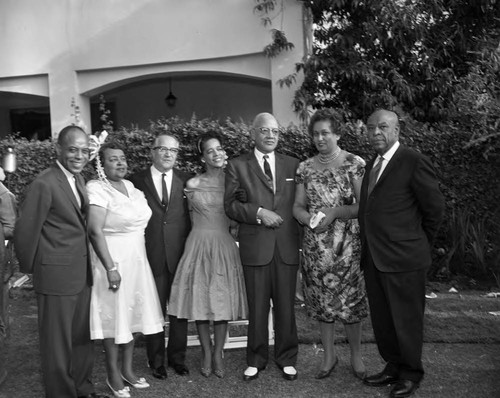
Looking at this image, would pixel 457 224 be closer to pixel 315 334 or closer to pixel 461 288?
pixel 461 288

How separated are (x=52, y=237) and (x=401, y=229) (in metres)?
2.56

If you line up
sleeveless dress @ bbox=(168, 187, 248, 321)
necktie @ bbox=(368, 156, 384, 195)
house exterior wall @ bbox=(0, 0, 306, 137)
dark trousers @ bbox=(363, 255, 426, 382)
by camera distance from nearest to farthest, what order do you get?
dark trousers @ bbox=(363, 255, 426, 382), necktie @ bbox=(368, 156, 384, 195), sleeveless dress @ bbox=(168, 187, 248, 321), house exterior wall @ bbox=(0, 0, 306, 137)

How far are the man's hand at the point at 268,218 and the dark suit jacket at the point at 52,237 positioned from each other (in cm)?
140

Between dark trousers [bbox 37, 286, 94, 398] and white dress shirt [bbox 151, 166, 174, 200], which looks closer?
dark trousers [bbox 37, 286, 94, 398]

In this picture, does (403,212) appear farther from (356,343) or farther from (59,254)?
(59,254)

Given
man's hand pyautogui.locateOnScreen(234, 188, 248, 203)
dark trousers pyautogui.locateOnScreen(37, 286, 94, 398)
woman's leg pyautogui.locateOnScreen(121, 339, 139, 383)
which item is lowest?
woman's leg pyautogui.locateOnScreen(121, 339, 139, 383)

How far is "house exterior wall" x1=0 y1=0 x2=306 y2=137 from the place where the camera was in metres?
10.1

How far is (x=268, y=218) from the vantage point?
195 inches

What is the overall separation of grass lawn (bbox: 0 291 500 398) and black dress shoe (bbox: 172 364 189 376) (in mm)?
52

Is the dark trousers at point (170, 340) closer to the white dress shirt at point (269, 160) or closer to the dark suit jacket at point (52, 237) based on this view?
the dark suit jacket at point (52, 237)

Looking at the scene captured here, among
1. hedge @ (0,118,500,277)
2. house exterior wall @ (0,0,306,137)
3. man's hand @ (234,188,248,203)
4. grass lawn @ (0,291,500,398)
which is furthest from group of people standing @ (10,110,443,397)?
house exterior wall @ (0,0,306,137)

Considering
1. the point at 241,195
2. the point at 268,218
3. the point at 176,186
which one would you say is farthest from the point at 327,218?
the point at 176,186

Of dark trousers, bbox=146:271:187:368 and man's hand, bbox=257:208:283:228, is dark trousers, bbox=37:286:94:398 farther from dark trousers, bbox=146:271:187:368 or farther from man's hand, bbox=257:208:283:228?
man's hand, bbox=257:208:283:228

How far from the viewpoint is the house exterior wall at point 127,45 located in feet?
33.0
